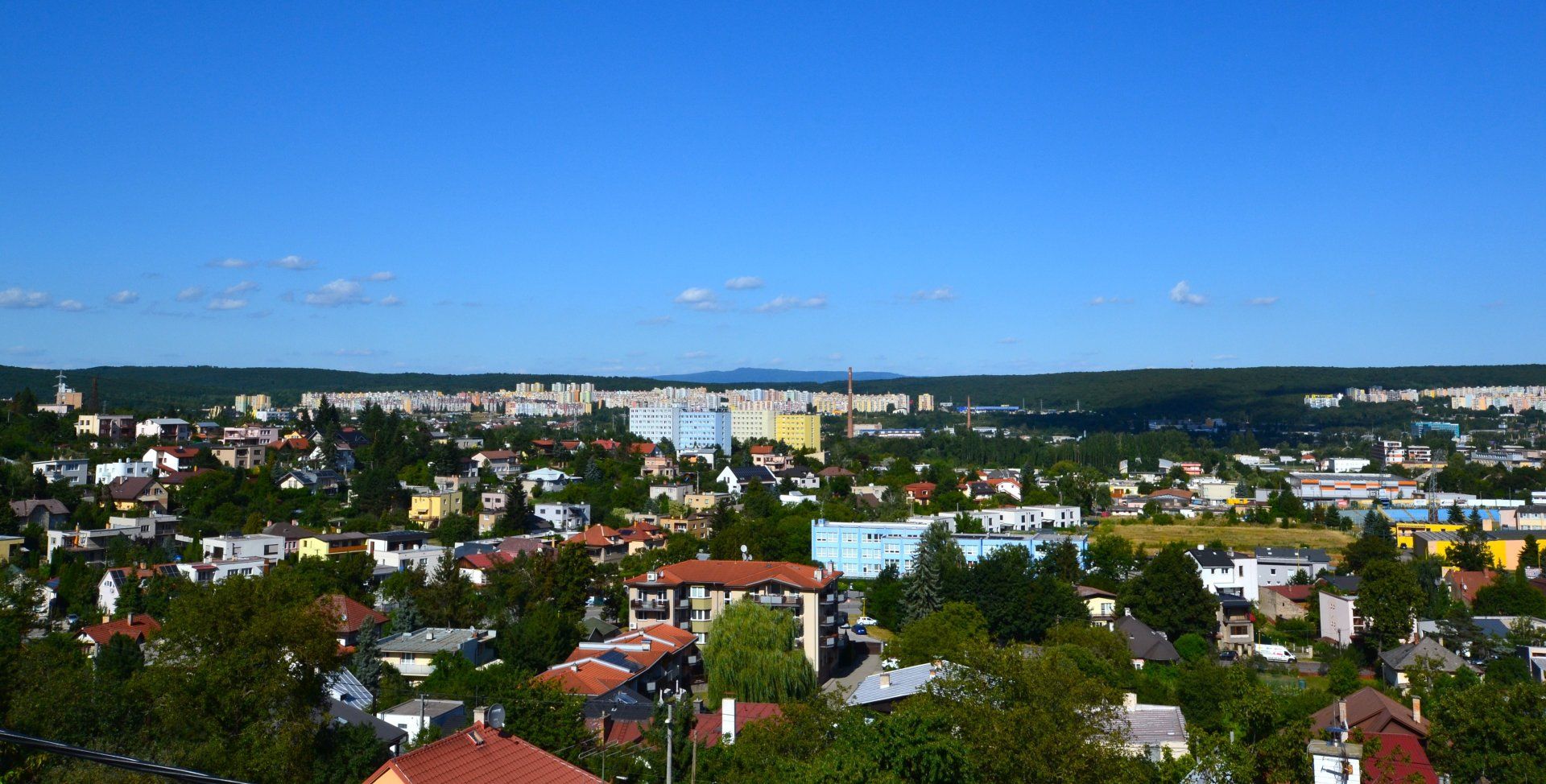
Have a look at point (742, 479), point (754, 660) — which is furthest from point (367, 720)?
point (742, 479)

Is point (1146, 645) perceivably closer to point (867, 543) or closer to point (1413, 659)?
point (1413, 659)

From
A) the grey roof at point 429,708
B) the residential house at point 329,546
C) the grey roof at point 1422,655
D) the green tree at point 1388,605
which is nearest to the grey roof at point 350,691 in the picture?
the grey roof at point 429,708

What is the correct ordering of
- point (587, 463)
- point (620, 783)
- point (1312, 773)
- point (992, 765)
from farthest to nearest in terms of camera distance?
point (587, 463) < point (620, 783) < point (1312, 773) < point (992, 765)

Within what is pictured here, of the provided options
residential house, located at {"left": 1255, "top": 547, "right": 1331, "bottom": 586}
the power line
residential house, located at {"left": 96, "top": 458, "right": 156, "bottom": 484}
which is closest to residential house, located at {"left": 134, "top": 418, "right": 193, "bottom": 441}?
residential house, located at {"left": 96, "top": 458, "right": 156, "bottom": 484}

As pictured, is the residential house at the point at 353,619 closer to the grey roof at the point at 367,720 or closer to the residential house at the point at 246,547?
the grey roof at the point at 367,720

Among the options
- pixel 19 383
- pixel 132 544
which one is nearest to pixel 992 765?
pixel 132 544

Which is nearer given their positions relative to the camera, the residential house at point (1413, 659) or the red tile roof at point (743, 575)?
the residential house at point (1413, 659)

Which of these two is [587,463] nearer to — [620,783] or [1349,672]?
[1349,672]
